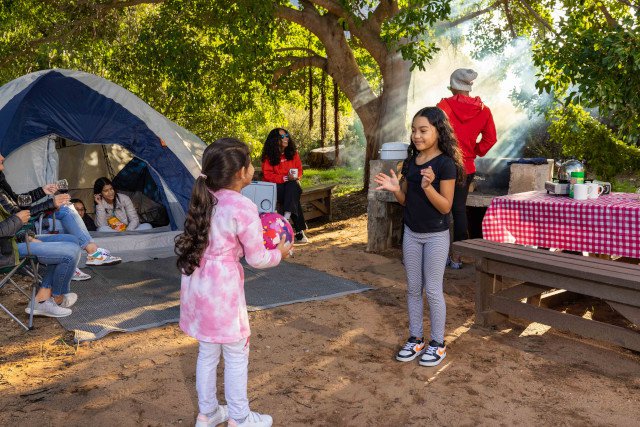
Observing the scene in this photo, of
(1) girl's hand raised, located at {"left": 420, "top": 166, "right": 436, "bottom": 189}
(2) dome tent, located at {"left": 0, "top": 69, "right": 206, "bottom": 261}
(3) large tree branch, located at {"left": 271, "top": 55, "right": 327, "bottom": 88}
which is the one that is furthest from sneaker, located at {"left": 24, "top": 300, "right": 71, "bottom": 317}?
(3) large tree branch, located at {"left": 271, "top": 55, "right": 327, "bottom": 88}

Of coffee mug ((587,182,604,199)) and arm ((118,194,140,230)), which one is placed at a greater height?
coffee mug ((587,182,604,199))

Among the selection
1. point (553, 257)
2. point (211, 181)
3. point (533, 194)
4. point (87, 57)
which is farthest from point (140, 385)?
point (87, 57)

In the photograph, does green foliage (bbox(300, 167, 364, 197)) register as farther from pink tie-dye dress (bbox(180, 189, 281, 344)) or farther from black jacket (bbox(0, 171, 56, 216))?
pink tie-dye dress (bbox(180, 189, 281, 344))

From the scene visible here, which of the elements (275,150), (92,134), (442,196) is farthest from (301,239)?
Answer: (442,196)

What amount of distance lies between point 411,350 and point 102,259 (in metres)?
3.78

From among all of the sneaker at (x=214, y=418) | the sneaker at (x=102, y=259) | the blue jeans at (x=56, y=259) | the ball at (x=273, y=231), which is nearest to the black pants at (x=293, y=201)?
the sneaker at (x=102, y=259)

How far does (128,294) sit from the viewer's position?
217 inches

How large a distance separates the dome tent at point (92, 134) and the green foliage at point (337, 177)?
6.59 m

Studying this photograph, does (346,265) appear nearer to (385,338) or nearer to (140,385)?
(385,338)

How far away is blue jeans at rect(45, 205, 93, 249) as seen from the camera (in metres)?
5.76

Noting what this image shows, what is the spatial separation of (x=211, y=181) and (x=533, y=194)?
298 cm

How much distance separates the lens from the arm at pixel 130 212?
7422 millimetres

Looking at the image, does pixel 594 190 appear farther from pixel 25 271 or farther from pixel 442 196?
pixel 25 271

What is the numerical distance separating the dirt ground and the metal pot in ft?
3.75
